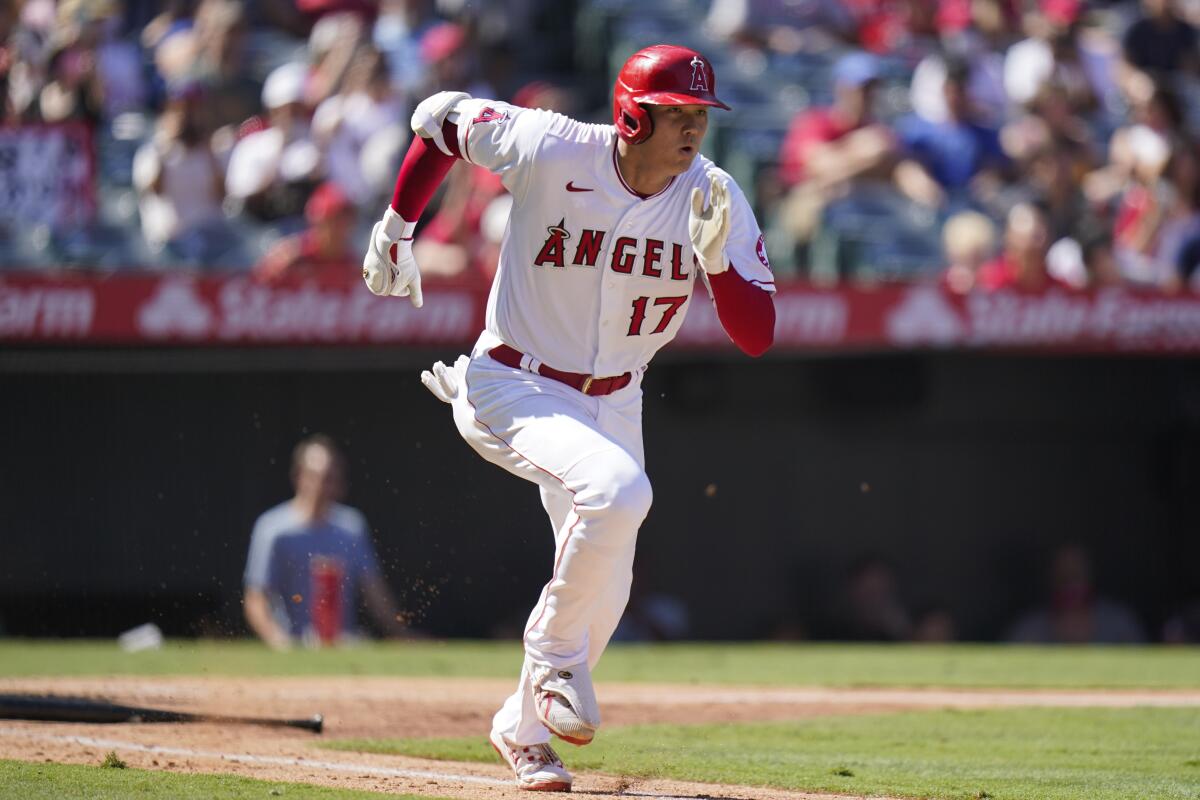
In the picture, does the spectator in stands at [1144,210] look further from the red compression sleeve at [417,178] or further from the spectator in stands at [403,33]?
the red compression sleeve at [417,178]

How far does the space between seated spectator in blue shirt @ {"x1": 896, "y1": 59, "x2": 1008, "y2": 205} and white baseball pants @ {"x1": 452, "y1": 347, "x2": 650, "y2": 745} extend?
22.7ft

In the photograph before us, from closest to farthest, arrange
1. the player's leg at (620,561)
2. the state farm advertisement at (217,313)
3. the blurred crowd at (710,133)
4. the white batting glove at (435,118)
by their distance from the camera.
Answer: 1. the player's leg at (620,561)
2. the white batting glove at (435,118)
3. the state farm advertisement at (217,313)
4. the blurred crowd at (710,133)

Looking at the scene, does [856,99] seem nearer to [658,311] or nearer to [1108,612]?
[1108,612]

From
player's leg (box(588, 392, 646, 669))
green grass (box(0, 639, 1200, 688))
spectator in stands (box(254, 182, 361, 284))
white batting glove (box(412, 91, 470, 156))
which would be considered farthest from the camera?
spectator in stands (box(254, 182, 361, 284))

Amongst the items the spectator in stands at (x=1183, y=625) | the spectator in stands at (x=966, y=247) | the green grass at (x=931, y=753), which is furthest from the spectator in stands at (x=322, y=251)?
the spectator in stands at (x=1183, y=625)

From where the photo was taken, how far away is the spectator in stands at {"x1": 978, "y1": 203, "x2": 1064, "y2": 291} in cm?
950

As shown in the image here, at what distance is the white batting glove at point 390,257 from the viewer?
4602 mm

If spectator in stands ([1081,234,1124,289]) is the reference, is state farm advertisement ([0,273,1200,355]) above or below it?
below

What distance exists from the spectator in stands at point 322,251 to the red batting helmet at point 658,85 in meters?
4.50

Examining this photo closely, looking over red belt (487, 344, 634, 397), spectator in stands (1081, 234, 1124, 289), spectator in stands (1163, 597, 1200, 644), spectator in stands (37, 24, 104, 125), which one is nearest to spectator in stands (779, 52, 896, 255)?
spectator in stands (1081, 234, 1124, 289)

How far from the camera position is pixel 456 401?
15.1 ft

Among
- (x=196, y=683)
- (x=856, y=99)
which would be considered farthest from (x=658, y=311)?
(x=856, y=99)

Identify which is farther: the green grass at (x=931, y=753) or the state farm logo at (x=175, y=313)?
the state farm logo at (x=175, y=313)

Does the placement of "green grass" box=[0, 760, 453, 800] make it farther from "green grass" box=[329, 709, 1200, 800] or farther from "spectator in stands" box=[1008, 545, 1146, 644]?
"spectator in stands" box=[1008, 545, 1146, 644]
